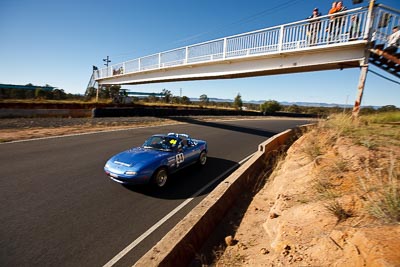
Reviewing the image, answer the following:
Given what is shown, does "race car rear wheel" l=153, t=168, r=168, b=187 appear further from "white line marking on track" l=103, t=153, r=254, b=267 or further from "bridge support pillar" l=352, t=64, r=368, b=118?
"bridge support pillar" l=352, t=64, r=368, b=118

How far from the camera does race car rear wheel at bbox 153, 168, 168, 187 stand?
5598 millimetres

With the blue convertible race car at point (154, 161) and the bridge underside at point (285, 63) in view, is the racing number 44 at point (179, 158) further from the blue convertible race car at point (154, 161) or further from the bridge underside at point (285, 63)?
the bridge underside at point (285, 63)

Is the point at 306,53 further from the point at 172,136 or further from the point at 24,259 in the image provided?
the point at 24,259

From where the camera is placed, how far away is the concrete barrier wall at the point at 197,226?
259cm

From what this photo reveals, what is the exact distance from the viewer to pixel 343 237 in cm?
223

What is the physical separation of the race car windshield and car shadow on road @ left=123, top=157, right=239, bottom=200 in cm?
103

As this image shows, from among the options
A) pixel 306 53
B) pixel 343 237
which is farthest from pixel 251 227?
pixel 306 53

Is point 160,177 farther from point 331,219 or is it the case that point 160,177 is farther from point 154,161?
point 331,219

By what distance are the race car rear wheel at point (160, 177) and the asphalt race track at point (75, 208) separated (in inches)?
9.8

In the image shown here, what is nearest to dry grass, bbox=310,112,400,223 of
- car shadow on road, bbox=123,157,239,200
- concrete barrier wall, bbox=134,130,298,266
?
concrete barrier wall, bbox=134,130,298,266

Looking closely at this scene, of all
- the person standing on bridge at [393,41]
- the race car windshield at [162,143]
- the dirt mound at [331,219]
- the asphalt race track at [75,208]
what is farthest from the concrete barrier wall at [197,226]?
the person standing on bridge at [393,41]

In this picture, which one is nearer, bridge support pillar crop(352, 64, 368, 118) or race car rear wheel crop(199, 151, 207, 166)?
race car rear wheel crop(199, 151, 207, 166)

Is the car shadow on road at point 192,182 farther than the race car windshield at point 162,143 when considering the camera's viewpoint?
No

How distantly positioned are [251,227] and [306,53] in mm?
10590
